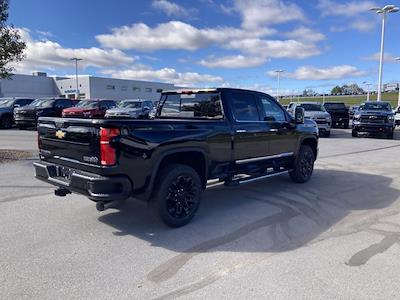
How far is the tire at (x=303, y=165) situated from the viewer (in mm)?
7957

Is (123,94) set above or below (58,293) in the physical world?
above

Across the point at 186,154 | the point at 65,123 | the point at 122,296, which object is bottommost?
the point at 122,296

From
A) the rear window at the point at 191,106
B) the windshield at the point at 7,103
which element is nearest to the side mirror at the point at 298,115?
the rear window at the point at 191,106

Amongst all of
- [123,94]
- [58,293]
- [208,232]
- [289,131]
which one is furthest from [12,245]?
[123,94]

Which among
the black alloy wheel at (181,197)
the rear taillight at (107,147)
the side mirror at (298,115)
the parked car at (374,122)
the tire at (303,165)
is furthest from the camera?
the parked car at (374,122)

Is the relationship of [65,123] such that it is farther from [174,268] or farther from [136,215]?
[174,268]

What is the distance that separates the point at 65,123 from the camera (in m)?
4.93

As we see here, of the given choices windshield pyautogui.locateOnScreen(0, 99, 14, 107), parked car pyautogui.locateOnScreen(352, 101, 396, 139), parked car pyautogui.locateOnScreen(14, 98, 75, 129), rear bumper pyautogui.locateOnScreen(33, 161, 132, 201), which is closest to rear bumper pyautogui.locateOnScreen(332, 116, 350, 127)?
parked car pyautogui.locateOnScreen(352, 101, 396, 139)

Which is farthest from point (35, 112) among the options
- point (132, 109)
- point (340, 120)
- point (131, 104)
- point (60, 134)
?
point (340, 120)

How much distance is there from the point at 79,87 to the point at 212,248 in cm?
7164

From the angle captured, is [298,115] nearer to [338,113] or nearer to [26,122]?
[26,122]

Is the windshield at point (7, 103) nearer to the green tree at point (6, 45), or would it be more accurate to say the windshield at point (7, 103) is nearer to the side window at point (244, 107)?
the green tree at point (6, 45)

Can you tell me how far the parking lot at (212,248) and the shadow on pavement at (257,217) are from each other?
2 cm

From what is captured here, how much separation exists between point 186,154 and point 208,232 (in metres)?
1.12
